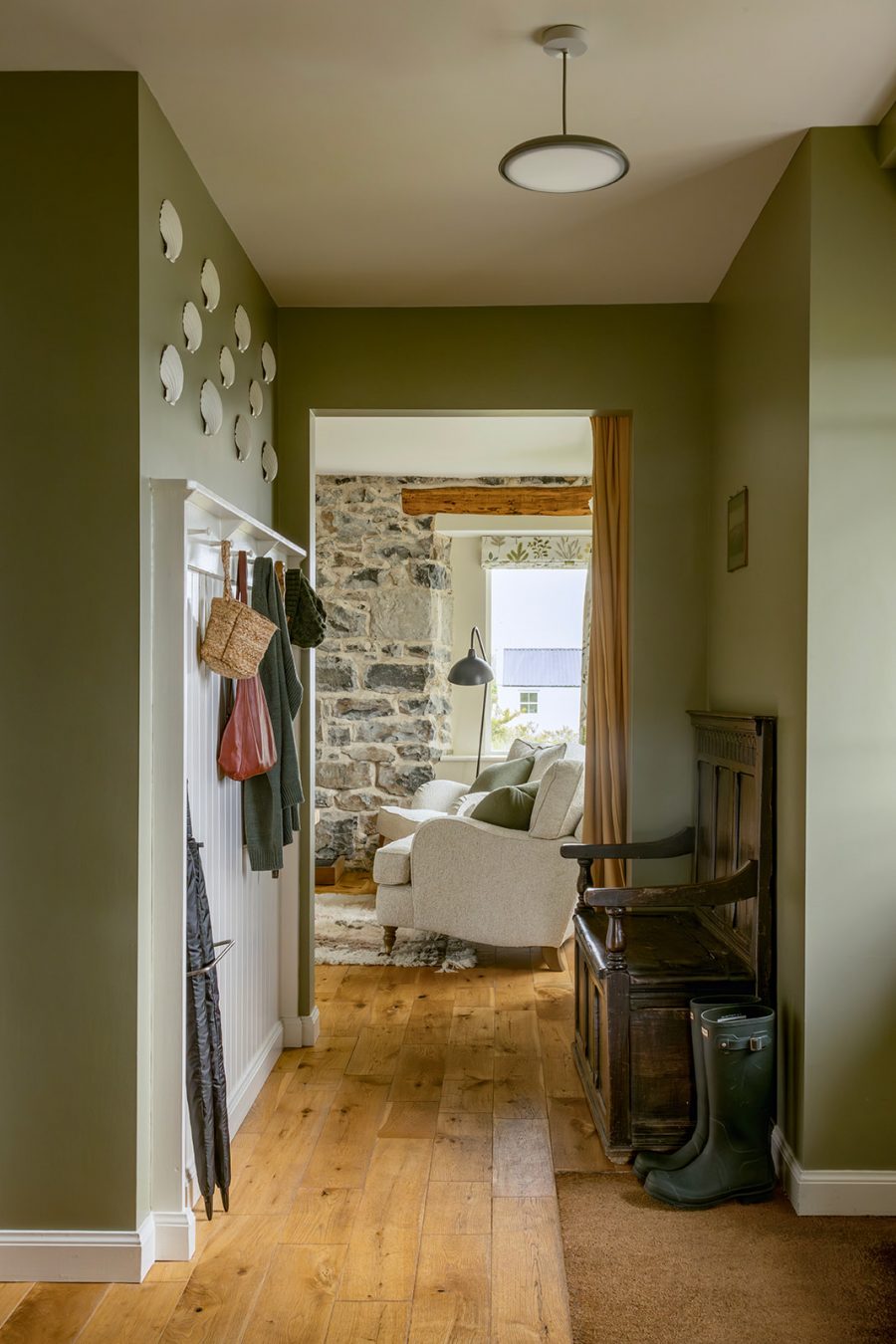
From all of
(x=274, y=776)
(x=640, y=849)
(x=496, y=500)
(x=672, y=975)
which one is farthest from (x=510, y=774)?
(x=672, y=975)

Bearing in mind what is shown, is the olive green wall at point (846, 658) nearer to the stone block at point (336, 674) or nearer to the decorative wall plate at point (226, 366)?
the decorative wall plate at point (226, 366)

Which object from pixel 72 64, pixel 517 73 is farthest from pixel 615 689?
pixel 72 64

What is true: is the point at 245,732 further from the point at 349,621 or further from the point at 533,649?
the point at 533,649

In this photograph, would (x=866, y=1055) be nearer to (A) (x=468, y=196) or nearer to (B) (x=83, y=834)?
(B) (x=83, y=834)

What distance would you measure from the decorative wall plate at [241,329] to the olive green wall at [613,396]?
0.56 m

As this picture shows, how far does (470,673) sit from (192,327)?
4235mm

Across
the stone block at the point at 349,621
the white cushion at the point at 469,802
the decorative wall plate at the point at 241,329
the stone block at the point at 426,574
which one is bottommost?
the white cushion at the point at 469,802

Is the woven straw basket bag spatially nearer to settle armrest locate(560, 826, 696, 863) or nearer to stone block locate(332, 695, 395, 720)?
settle armrest locate(560, 826, 696, 863)

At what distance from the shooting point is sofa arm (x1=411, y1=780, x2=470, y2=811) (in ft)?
21.5

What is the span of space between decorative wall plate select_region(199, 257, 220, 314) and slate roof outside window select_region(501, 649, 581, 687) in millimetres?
4899

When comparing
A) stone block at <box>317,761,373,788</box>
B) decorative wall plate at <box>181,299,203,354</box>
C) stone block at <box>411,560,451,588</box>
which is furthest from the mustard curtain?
stone block at <box>317,761,373,788</box>

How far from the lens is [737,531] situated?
134 inches

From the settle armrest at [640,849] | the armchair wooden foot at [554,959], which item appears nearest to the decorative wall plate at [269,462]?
the settle armrest at [640,849]

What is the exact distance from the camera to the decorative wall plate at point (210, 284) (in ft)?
9.54
